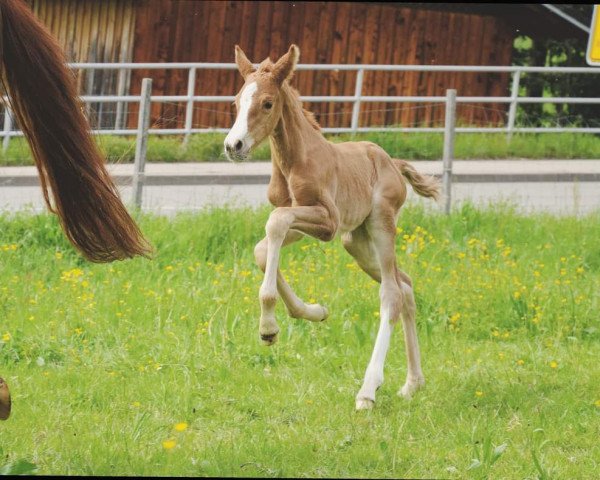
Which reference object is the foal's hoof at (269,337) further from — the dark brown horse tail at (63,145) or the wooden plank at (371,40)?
the wooden plank at (371,40)

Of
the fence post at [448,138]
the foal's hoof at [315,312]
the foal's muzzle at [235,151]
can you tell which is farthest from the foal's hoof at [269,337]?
the fence post at [448,138]

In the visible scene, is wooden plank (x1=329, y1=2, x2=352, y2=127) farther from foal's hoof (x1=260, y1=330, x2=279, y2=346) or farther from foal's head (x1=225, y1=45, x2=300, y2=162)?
foal's hoof (x1=260, y1=330, x2=279, y2=346)

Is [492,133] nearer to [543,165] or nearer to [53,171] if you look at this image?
[543,165]

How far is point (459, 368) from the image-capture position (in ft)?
20.1

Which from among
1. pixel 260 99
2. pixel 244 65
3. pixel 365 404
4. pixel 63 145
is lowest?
pixel 365 404

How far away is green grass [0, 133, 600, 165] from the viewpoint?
13.2 meters

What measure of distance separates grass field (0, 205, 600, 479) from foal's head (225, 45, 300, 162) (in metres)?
1.16

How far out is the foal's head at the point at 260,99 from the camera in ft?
14.2

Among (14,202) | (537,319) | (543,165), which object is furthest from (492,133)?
(537,319)

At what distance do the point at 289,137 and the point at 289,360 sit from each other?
1878 mm

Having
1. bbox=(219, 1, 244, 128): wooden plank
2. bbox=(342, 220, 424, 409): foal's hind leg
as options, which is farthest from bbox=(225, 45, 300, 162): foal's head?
bbox=(219, 1, 244, 128): wooden plank

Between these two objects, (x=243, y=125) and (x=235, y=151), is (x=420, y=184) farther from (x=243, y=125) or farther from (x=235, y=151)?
(x=235, y=151)

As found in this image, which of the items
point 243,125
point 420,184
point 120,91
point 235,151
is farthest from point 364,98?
point 235,151

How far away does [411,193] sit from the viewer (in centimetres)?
1133
